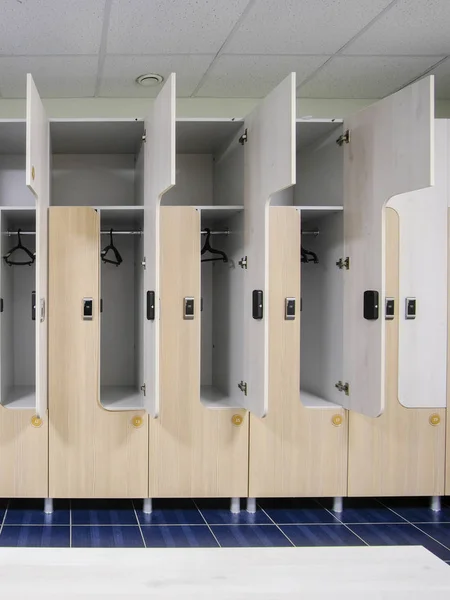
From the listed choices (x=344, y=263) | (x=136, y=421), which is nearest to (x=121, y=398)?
(x=136, y=421)

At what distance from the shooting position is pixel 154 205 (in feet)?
9.75

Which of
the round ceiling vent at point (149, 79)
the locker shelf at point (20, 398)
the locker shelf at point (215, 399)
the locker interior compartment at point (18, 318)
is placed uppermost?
the round ceiling vent at point (149, 79)

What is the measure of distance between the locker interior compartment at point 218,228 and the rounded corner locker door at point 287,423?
208mm

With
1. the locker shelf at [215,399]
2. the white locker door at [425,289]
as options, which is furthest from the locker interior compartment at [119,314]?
the white locker door at [425,289]

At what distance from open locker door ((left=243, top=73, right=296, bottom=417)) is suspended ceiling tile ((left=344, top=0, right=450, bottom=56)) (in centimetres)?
79

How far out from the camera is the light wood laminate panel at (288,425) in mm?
3297

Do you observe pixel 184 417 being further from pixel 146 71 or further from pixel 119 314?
pixel 146 71

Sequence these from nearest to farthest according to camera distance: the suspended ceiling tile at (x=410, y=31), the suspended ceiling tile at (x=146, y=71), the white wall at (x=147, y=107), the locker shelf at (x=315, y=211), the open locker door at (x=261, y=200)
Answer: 1. the open locker door at (x=261, y=200)
2. the suspended ceiling tile at (x=410, y=31)
3. the locker shelf at (x=315, y=211)
4. the suspended ceiling tile at (x=146, y=71)
5. the white wall at (x=147, y=107)

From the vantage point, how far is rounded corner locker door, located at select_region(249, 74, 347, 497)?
330 centimetres

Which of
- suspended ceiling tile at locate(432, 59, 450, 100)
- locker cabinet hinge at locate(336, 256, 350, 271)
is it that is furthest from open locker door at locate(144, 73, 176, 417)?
suspended ceiling tile at locate(432, 59, 450, 100)

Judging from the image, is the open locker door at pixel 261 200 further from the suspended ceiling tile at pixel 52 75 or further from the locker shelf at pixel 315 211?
the suspended ceiling tile at pixel 52 75

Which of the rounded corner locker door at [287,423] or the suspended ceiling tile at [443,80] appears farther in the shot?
the suspended ceiling tile at [443,80]

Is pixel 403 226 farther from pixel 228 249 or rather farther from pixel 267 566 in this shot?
pixel 267 566

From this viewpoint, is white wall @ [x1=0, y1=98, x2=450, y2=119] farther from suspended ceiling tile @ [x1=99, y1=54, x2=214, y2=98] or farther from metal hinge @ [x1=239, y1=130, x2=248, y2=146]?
metal hinge @ [x1=239, y1=130, x2=248, y2=146]
